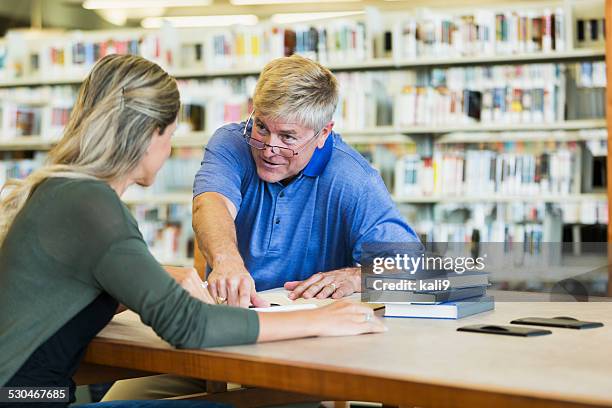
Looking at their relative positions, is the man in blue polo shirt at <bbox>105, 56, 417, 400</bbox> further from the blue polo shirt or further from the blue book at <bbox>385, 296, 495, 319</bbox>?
the blue book at <bbox>385, 296, 495, 319</bbox>

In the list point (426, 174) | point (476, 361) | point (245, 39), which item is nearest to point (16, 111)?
point (245, 39)

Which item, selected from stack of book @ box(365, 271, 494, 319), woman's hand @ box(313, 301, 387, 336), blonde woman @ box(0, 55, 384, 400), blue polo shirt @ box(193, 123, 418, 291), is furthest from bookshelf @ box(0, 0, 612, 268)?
blonde woman @ box(0, 55, 384, 400)

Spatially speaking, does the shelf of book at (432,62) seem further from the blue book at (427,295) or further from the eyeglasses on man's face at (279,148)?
the blue book at (427,295)

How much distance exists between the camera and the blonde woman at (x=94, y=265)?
Result: 1401 millimetres

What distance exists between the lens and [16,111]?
6.11 metres

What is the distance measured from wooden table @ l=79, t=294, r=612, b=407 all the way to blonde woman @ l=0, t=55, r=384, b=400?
4 cm

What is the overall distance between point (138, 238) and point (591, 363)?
2.30 ft

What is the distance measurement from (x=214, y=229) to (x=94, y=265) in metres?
0.79

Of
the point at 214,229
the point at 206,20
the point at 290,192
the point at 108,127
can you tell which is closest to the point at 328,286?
the point at 214,229

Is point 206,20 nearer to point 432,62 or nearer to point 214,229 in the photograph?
point 432,62

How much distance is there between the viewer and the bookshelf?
479 centimetres

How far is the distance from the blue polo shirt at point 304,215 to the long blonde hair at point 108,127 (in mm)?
843

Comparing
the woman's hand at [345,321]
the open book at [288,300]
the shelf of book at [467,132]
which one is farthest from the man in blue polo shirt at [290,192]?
the shelf of book at [467,132]

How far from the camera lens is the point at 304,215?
244 centimetres
